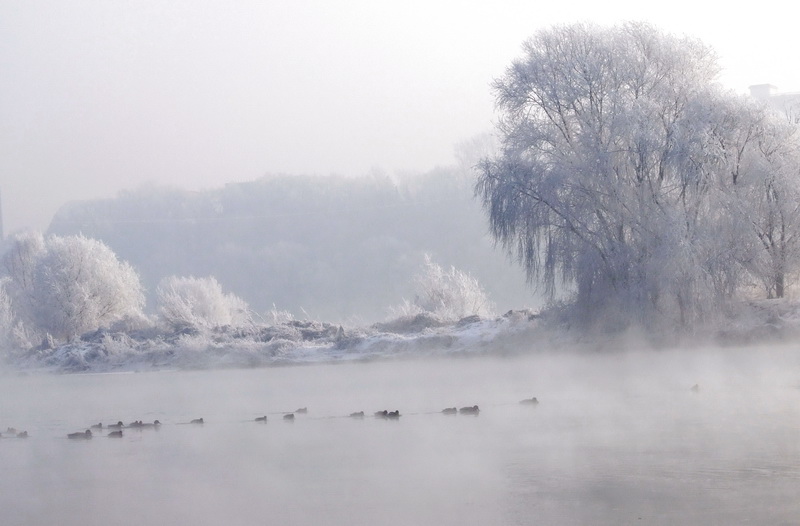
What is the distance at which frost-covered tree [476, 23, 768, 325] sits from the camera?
1073 inches

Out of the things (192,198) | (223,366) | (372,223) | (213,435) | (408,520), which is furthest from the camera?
(192,198)

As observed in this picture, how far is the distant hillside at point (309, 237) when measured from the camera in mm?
77000

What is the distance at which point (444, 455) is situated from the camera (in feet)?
37.1

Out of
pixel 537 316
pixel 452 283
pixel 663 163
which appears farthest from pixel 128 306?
pixel 663 163

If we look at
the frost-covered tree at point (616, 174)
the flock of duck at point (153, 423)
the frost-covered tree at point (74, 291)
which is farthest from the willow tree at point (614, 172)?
the frost-covered tree at point (74, 291)

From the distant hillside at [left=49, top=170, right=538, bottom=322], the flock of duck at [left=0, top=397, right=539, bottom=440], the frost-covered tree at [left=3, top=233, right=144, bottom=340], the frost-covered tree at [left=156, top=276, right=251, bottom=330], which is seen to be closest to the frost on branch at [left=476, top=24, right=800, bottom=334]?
the flock of duck at [left=0, top=397, right=539, bottom=440]

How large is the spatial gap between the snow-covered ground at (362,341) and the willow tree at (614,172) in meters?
0.97

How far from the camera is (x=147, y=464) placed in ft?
39.7

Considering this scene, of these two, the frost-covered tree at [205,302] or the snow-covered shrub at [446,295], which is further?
the frost-covered tree at [205,302]

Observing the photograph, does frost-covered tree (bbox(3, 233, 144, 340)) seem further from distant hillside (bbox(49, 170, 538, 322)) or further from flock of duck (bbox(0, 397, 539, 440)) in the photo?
flock of duck (bbox(0, 397, 539, 440))

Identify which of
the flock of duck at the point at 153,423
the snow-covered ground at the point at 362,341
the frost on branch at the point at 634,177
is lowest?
the snow-covered ground at the point at 362,341

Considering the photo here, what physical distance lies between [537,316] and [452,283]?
19043 mm

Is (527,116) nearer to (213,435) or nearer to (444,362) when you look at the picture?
(444,362)

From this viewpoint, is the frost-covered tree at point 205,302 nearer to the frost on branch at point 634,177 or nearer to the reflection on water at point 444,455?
the frost on branch at point 634,177
